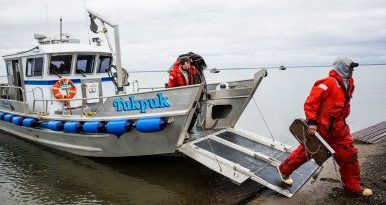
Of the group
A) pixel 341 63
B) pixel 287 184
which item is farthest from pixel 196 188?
pixel 341 63

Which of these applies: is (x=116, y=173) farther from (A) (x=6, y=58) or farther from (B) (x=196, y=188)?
(A) (x=6, y=58)

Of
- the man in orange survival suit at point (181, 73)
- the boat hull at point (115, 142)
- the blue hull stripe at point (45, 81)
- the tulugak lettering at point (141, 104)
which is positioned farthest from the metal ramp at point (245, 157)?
the blue hull stripe at point (45, 81)

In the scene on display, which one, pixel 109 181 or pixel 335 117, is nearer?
pixel 335 117

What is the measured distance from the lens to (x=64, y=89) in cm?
905

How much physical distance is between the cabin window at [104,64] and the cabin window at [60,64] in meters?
0.85

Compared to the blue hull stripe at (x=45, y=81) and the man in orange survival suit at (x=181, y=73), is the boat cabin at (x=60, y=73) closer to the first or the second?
the blue hull stripe at (x=45, y=81)

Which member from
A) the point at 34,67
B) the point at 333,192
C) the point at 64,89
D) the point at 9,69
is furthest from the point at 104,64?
the point at 333,192

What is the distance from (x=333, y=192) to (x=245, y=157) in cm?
153

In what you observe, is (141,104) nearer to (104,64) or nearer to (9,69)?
(104,64)

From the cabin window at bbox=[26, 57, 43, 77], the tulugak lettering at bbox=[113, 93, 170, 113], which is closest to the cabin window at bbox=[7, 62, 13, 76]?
the cabin window at bbox=[26, 57, 43, 77]

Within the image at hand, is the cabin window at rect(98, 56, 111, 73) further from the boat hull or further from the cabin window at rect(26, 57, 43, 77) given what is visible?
the boat hull

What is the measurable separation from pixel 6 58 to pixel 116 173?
228 inches

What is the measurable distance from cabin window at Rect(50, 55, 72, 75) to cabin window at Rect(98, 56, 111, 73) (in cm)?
85

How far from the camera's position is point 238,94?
7.24 metres
